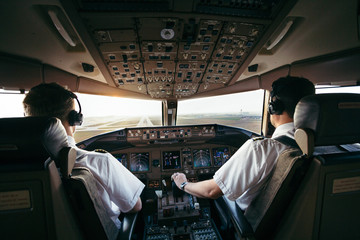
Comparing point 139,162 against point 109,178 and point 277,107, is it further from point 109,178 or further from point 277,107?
point 277,107

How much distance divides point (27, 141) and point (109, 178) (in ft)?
1.82

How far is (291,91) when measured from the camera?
1.16 meters

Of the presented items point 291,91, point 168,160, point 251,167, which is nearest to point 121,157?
point 168,160

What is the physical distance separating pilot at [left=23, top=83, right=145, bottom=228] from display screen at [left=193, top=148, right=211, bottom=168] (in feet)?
5.28

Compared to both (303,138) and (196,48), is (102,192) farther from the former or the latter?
(196,48)

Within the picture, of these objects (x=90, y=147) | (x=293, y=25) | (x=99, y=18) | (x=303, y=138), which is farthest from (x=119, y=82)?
(x=303, y=138)

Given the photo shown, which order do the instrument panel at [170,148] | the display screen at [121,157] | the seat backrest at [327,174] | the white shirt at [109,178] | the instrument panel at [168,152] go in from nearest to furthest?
1. the seat backrest at [327,174]
2. the white shirt at [109,178]
3. the instrument panel at [168,152]
4. the instrument panel at [170,148]
5. the display screen at [121,157]

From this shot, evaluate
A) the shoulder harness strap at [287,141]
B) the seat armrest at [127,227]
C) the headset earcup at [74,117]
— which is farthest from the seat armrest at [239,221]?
the headset earcup at [74,117]

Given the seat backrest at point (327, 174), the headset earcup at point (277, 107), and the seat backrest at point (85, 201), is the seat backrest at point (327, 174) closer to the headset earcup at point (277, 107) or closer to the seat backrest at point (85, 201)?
the headset earcup at point (277, 107)

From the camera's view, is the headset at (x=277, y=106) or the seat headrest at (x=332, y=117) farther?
the headset at (x=277, y=106)

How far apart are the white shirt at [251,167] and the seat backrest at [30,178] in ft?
3.08

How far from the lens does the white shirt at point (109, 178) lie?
110 cm

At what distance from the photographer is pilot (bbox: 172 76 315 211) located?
3.48ft

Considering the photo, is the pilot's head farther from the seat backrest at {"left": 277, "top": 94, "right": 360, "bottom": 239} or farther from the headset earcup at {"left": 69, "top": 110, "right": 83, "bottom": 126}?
the seat backrest at {"left": 277, "top": 94, "right": 360, "bottom": 239}
